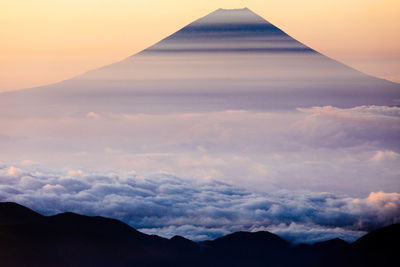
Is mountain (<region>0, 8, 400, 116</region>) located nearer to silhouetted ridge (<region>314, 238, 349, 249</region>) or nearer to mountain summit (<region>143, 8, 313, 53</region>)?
mountain summit (<region>143, 8, 313, 53</region>)

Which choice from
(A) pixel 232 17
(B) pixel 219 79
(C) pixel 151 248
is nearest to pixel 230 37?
(A) pixel 232 17

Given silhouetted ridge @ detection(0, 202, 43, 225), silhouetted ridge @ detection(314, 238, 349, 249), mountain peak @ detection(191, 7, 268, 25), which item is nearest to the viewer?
silhouetted ridge @ detection(314, 238, 349, 249)

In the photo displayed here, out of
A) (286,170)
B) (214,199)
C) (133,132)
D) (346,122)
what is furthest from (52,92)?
(346,122)

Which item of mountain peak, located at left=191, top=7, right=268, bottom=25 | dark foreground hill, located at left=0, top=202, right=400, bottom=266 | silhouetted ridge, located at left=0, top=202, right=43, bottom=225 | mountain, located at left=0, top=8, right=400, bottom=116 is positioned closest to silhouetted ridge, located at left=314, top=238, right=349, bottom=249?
dark foreground hill, located at left=0, top=202, right=400, bottom=266

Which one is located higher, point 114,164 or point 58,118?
point 58,118

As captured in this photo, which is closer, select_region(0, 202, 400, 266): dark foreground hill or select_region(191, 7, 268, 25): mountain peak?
select_region(0, 202, 400, 266): dark foreground hill

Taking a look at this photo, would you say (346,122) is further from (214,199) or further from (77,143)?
(77,143)
